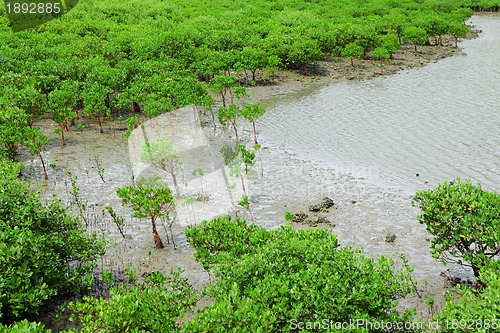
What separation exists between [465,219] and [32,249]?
37.8 ft

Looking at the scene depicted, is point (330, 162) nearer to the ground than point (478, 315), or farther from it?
nearer to the ground

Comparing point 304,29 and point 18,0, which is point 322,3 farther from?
point 18,0

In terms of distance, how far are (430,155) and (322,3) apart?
Answer: 61.4 meters

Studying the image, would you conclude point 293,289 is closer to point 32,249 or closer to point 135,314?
point 135,314

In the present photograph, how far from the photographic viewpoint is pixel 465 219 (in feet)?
36.2

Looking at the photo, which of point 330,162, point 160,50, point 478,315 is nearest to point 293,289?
point 478,315

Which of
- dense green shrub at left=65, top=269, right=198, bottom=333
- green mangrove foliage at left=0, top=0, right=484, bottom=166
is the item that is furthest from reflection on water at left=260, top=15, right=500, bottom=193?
dense green shrub at left=65, top=269, right=198, bottom=333

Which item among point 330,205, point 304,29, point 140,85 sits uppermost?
point 304,29

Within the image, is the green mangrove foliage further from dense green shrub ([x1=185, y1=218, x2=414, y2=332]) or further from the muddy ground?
dense green shrub ([x1=185, y1=218, x2=414, y2=332])

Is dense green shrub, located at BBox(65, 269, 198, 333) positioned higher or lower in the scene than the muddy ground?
higher

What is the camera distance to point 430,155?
2278cm

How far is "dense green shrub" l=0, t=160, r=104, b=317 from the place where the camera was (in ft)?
31.4

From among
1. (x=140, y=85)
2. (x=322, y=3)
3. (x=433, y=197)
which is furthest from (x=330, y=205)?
(x=322, y=3)

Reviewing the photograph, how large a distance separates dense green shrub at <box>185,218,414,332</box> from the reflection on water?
11523 mm
